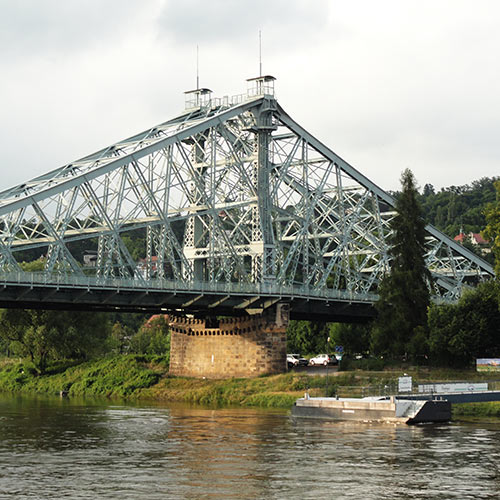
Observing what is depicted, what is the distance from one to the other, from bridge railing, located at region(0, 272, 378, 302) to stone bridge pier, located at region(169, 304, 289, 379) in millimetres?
2636

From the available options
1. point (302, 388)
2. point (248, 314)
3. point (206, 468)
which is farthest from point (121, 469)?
point (248, 314)

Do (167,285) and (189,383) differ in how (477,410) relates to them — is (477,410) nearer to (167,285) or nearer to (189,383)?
(167,285)

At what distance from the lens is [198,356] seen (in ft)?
290

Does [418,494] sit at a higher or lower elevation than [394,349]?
lower

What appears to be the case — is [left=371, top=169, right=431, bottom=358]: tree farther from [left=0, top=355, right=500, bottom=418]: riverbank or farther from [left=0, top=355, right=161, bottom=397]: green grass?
[left=0, top=355, right=161, bottom=397]: green grass

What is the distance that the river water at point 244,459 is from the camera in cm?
3241

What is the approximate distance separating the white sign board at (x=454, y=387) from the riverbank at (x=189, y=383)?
1.10 meters

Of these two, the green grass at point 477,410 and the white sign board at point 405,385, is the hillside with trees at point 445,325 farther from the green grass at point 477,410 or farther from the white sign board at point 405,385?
the white sign board at point 405,385

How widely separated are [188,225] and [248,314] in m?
12.9

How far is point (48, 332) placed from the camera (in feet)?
303

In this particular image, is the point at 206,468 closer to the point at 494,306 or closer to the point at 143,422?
the point at 143,422

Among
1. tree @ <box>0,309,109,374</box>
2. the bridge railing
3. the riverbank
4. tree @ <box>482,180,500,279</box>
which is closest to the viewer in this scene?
the riverbank

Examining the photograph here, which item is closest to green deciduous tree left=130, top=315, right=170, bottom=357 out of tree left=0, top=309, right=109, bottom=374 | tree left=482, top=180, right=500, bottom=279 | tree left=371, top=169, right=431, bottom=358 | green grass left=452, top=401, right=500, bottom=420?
tree left=0, top=309, right=109, bottom=374

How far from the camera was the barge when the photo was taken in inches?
2008
